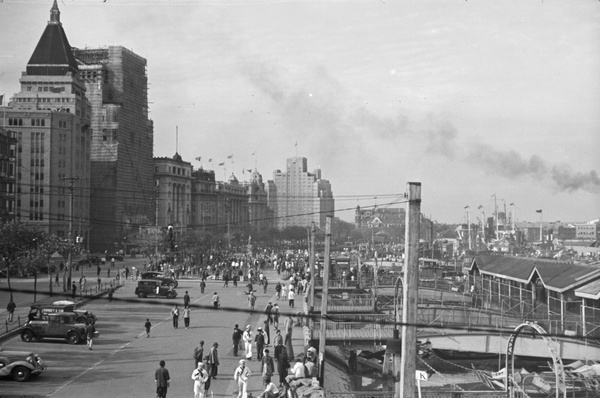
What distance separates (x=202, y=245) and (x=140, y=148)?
119ft

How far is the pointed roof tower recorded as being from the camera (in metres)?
103

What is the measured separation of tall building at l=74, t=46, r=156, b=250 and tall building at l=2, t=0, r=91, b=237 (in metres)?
6.84

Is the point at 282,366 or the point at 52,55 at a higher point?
the point at 52,55

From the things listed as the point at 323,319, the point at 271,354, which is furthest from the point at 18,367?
the point at 323,319

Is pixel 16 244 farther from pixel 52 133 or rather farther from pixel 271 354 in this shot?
pixel 52 133

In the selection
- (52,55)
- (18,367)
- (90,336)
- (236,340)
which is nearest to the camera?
(18,367)

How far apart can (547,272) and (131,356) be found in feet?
61.4

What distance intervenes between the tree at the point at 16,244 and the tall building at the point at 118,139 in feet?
228

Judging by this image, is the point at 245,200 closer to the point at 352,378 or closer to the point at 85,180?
the point at 85,180

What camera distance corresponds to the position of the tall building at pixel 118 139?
112 meters

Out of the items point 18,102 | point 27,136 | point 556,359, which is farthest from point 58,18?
point 556,359

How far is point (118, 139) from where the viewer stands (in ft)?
374

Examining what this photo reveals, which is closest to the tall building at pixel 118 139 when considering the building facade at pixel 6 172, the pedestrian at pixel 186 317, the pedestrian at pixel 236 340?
the building facade at pixel 6 172

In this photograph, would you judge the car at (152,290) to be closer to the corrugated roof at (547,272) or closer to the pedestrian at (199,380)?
the corrugated roof at (547,272)
